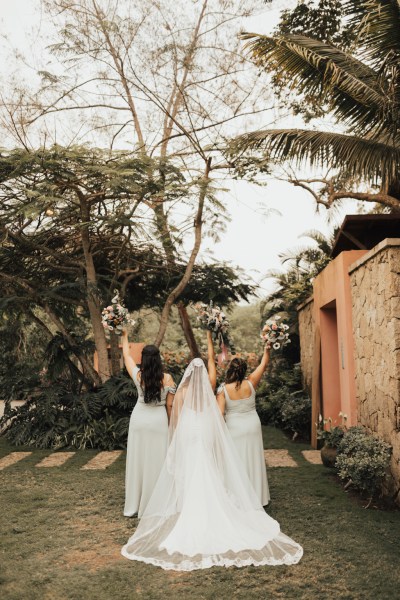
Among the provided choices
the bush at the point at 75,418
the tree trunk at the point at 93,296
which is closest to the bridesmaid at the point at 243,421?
the bush at the point at 75,418

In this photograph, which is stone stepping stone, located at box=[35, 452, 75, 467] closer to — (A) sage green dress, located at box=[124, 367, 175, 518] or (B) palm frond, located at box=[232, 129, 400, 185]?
(A) sage green dress, located at box=[124, 367, 175, 518]

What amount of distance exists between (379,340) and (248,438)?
71.8 inches

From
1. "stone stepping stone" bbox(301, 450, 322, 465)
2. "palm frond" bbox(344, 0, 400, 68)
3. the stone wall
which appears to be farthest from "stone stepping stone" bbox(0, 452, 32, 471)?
"palm frond" bbox(344, 0, 400, 68)

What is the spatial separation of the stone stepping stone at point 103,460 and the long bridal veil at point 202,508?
3.32 meters

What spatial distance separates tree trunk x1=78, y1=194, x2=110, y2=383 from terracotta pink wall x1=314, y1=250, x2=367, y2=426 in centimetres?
438

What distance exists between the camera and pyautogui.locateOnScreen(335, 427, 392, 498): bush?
605 cm

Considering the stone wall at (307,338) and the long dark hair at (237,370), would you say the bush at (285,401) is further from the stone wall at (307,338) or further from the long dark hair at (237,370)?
the long dark hair at (237,370)

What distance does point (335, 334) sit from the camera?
10.7 m

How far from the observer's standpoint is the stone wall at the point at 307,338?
41.3ft

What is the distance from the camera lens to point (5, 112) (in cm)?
1048

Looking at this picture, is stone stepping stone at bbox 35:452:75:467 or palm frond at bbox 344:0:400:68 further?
stone stepping stone at bbox 35:452:75:467

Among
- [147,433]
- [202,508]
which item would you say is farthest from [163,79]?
[202,508]

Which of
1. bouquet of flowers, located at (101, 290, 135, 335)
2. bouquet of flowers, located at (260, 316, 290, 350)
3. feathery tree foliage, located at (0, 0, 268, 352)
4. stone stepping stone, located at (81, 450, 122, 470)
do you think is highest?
feathery tree foliage, located at (0, 0, 268, 352)

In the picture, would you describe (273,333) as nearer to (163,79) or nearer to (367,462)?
(367,462)
